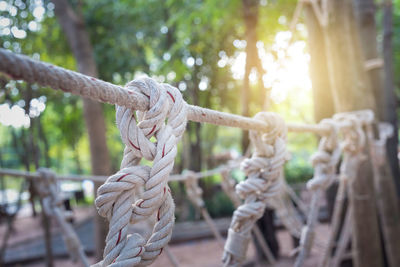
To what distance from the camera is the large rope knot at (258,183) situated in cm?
56

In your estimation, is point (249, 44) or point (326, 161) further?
point (249, 44)

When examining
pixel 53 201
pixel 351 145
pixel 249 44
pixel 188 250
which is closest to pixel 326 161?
pixel 351 145

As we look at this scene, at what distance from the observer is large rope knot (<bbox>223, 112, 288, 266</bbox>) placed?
1.84ft

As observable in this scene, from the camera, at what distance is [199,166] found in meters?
5.86

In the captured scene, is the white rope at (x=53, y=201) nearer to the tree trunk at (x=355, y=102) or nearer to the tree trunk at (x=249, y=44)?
the tree trunk at (x=355, y=102)

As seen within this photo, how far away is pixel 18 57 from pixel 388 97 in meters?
3.53

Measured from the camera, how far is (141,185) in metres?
0.37

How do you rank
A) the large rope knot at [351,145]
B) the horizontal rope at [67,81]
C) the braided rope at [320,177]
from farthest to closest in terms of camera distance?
the large rope knot at [351,145]
the braided rope at [320,177]
the horizontal rope at [67,81]

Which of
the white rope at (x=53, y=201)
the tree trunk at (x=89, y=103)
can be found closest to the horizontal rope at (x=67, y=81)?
the white rope at (x=53, y=201)

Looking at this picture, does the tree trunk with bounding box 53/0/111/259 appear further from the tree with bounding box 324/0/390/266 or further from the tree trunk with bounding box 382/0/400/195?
the tree trunk with bounding box 382/0/400/195

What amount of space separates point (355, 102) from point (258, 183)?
2.74 ft

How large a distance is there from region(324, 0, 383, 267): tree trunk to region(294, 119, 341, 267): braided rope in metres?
0.38

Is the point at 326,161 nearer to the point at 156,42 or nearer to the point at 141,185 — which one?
the point at 141,185

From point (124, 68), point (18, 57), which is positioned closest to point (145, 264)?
point (18, 57)
